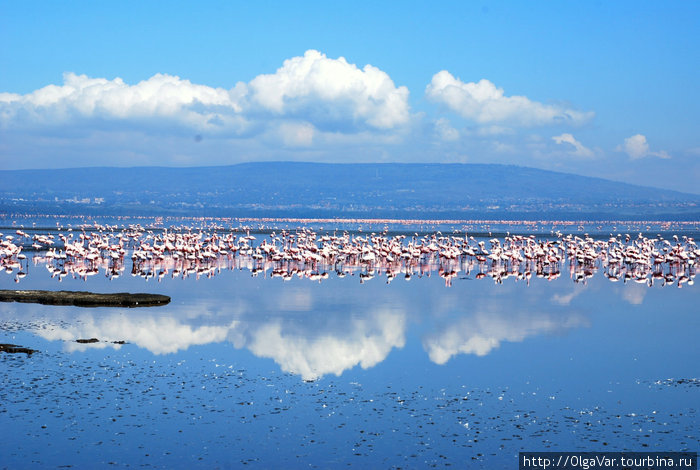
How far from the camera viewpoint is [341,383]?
55.7 feet

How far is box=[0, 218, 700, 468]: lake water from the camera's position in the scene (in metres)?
13.2

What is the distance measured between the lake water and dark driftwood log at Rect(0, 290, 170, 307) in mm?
693

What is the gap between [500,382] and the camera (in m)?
17.3

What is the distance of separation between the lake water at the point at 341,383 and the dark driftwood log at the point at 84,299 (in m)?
0.69

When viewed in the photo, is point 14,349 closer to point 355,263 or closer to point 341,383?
point 341,383

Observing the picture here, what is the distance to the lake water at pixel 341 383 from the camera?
43.2ft

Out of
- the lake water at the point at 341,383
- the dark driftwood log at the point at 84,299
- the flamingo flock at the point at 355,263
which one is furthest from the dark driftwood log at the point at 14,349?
the flamingo flock at the point at 355,263

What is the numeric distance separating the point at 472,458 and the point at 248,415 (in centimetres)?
406

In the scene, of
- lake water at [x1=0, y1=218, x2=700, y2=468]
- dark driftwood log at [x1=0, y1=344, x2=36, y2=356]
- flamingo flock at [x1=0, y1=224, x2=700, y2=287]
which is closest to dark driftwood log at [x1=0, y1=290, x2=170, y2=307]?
lake water at [x1=0, y1=218, x2=700, y2=468]

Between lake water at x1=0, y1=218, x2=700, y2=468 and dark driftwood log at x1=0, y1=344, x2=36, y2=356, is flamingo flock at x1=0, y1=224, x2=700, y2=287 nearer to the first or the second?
lake water at x1=0, y1=218, x2=700, y2=468

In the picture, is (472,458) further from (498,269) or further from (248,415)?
(498,269)

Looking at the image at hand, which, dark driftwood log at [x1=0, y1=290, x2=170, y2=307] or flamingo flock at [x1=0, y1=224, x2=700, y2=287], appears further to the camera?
flamingo flock at [x1=0, y1=224, x2=700, y2=287]

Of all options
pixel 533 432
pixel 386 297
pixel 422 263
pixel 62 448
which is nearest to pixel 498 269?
pixel 422 263

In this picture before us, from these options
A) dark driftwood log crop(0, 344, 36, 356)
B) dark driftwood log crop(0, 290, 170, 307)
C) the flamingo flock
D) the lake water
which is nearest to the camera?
the lake water
